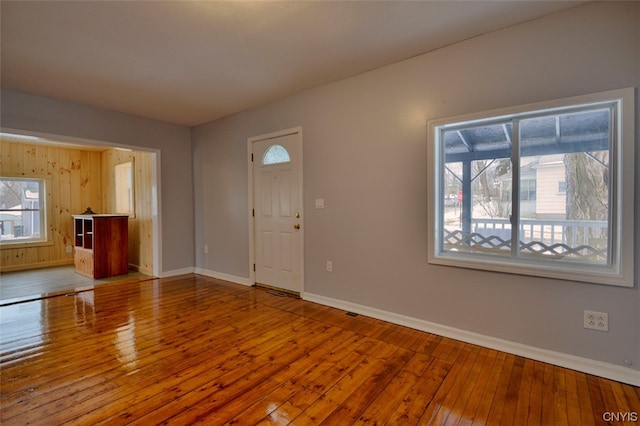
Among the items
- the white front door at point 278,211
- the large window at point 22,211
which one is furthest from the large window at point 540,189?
the large window at point 22,211

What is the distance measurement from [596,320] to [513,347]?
1.89 ft

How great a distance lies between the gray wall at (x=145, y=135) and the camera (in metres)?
3.61

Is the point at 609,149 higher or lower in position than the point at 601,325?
higher

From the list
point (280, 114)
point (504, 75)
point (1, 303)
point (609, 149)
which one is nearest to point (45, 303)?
point (1, 303)

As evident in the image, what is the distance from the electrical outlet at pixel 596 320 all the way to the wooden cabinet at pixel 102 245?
20.3 feet

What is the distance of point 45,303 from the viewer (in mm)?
3609

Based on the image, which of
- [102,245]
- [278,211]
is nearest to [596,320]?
[278,211]

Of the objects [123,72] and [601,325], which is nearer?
[601,325]

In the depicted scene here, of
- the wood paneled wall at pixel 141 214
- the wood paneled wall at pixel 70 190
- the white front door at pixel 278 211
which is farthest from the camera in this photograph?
the wood paneled wall at pixel 70 190

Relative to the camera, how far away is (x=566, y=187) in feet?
7.39

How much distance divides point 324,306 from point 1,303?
12.7 ft

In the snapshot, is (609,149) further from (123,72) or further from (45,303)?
(45,303)

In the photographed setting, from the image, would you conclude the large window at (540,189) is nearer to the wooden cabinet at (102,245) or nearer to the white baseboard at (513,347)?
the white baseboard at (513,347)

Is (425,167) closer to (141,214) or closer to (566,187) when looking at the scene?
(566,187)
